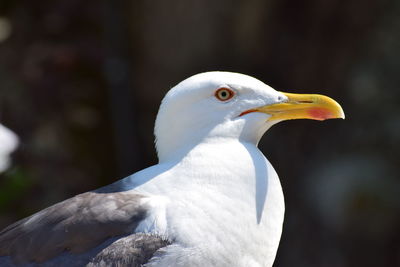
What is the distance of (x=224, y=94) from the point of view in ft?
9.25

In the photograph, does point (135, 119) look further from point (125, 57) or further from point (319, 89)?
point (319, 89)

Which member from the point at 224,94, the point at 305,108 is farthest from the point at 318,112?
the point at 224,94

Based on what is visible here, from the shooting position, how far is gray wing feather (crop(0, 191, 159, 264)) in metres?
2.63

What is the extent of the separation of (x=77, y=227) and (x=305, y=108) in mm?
864

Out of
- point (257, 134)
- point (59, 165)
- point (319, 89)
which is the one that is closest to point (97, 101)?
point (59, 165)

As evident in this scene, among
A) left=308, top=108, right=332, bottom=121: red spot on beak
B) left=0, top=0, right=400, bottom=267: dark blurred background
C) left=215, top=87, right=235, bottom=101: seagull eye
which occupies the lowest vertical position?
left=0, top=0, right=400, bottom=267: dark blurred background

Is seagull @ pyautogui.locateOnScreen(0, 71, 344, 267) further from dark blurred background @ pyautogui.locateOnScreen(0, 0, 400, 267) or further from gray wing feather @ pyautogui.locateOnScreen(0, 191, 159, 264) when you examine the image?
dark blurred background @ pyautogui.locateOnScreen(0, 0, 400, 267)

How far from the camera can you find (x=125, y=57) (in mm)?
5758

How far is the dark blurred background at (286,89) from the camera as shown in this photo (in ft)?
18.5

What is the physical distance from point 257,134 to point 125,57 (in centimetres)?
305

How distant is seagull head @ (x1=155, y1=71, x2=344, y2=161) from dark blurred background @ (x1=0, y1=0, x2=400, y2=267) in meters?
2.76

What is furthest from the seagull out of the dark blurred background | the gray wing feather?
the dark blurred background

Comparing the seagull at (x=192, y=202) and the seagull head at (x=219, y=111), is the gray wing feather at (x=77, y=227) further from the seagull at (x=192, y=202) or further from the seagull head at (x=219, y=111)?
the seagull head at (x=219, y=111)

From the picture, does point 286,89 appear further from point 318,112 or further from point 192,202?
point 192,202
